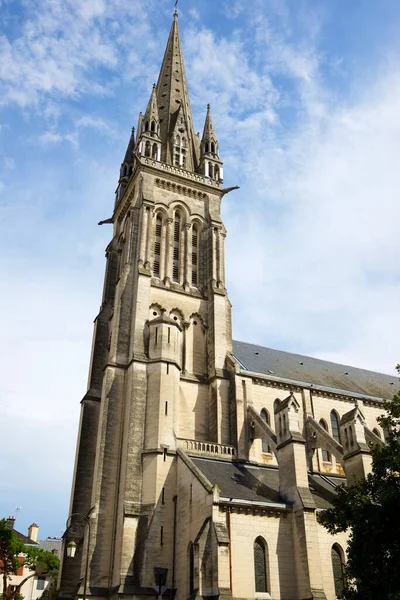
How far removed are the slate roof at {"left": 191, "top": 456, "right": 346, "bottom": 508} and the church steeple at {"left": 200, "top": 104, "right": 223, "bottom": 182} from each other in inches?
860

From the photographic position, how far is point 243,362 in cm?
3775

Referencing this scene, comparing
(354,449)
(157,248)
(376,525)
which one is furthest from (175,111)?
(376,525)

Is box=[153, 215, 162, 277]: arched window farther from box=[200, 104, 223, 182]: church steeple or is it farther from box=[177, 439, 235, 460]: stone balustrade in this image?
box=[177, 439, 235, 460]: stone balustrade

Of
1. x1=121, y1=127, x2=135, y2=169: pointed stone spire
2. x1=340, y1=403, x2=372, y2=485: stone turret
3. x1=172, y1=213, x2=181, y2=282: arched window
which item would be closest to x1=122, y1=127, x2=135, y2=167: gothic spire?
x1=121, y1=127, x2=135, y2=169: pointed stone spire

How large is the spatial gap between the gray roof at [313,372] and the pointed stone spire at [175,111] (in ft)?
48.2

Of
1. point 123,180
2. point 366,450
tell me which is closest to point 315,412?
point 366,450

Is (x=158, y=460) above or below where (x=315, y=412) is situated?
below

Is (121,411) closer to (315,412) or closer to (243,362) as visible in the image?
(243,362)

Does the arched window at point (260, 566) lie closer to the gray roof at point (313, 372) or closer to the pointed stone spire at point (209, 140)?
the gray roof at point (313, 372)

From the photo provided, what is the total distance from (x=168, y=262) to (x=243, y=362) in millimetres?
8199

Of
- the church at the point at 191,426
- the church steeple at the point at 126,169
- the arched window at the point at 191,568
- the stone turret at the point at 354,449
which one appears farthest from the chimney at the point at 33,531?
the stone turret at the point at 354,449

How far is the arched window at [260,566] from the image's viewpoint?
23.7 m

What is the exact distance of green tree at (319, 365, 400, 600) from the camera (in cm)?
1720

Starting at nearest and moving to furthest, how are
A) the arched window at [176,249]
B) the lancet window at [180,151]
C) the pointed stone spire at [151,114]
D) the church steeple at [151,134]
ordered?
the arched window at [176,249]
the church steeple at [151,134]
the pointed stone spire at [151,114]
the lancet window at [180,151]
